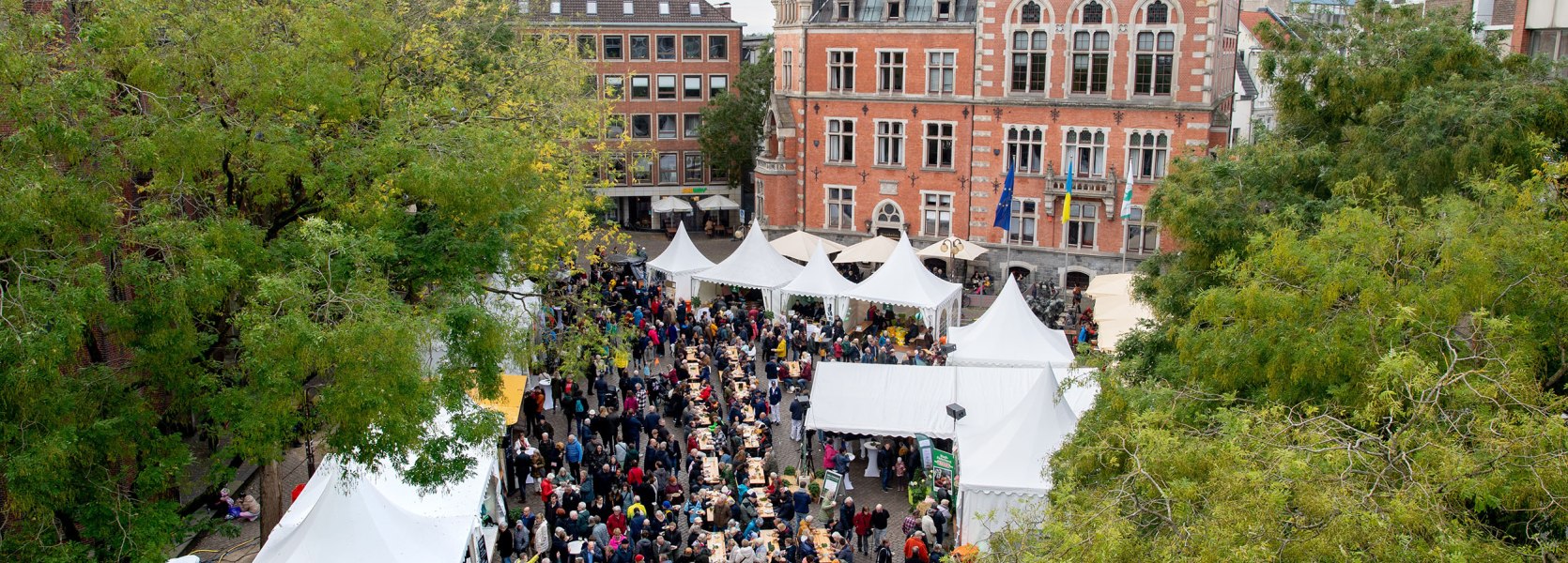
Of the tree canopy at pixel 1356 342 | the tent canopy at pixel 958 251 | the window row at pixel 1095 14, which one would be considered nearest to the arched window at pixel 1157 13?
the window row at pixel 1095 14

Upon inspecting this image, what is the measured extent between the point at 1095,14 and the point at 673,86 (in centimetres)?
2114

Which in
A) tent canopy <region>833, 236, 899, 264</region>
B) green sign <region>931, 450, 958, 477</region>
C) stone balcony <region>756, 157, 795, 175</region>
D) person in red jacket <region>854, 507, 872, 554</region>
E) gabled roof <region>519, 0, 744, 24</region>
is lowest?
person in red jacket <region>854, 507, 872, 554</region>

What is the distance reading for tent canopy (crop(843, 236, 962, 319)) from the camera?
3141cm

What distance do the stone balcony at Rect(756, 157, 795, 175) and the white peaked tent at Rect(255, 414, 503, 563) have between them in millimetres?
26175

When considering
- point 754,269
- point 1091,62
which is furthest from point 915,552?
point 1091,62

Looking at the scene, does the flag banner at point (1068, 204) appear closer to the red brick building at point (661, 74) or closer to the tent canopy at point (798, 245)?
the tent canopy at point (798, 245)

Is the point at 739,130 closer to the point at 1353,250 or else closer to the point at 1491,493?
the point at 1353,250

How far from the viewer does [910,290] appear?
31.6 meters

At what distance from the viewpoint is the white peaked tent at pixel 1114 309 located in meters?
28.3

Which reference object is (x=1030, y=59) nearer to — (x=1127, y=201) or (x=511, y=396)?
(x=1127, y=201)

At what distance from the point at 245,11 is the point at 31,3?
4.80 meters

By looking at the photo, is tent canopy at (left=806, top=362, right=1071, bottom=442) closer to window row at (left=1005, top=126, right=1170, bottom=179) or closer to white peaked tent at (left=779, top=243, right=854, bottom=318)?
white peaked tent at (left=779, top=243, right=854, bottom=318)

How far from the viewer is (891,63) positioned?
4078cm

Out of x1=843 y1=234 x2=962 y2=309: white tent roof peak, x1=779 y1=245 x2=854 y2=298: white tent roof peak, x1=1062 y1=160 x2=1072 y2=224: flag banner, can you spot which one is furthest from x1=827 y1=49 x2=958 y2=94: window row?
x1=779 y1=245 x2=854 y2=298: white tent roof peak
